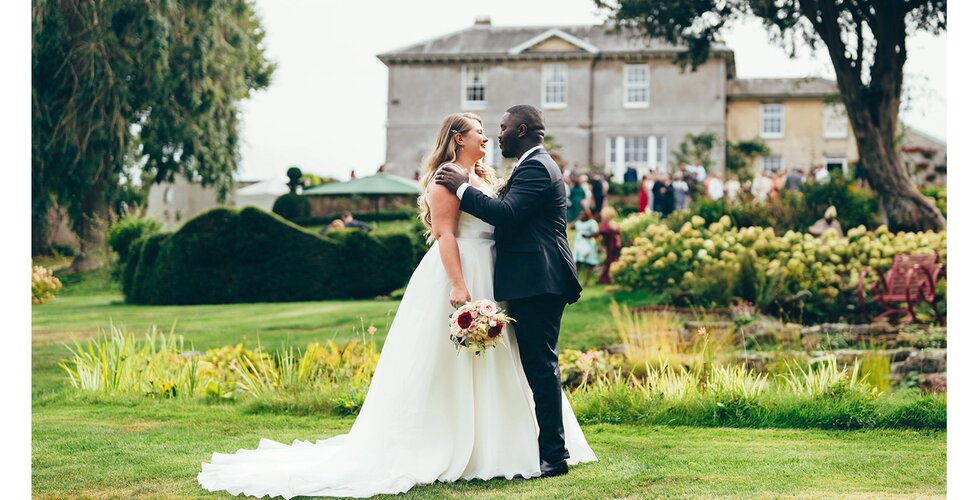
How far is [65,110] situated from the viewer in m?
20.0

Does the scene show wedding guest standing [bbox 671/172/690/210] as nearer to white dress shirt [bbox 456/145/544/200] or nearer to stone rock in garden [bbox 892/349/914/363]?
stone rock in garden [bbox 892/349/914/363]

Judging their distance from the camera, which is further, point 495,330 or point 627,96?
point 627,96

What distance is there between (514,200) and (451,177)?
0.37 metres

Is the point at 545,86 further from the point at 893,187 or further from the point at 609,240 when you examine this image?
the point at 893,187

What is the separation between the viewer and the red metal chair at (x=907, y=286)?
37.8 feet

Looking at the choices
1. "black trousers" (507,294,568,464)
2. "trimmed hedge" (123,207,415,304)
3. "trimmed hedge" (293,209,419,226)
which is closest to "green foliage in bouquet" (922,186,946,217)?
"trimmed hedge" (123,207,415,304)

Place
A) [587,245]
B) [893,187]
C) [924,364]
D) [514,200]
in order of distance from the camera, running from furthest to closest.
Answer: [587,245] → [893,187] → [924,364] → [514,200]

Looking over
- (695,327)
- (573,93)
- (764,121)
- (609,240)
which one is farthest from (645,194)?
(764,121)

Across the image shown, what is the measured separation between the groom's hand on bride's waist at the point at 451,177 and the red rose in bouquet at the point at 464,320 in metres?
0.68

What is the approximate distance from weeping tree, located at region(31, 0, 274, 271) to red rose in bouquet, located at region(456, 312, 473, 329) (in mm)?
15059

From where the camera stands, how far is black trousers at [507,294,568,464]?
5266 millimetres

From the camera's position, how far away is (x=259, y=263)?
15.3 meters

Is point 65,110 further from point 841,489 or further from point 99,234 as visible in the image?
point 841,489
